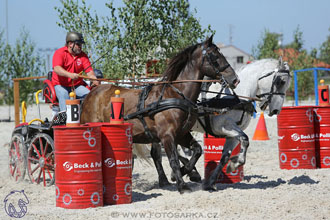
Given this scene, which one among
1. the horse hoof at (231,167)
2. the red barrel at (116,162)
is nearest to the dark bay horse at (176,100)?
the horse hoof at (231,167)

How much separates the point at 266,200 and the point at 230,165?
120cm

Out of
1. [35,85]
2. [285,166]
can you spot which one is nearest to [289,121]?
[285,166]

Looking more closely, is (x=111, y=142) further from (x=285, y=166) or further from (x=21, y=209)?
(x=285, y=166)

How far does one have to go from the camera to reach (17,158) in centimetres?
868

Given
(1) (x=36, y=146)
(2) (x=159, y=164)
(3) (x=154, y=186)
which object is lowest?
(3) (x=154, y=186)

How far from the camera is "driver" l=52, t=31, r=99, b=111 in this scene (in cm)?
782

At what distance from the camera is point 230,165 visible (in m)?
7.17

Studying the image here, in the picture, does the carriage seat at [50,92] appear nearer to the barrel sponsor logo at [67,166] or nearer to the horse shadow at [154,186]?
the horse shadow at [154,186]

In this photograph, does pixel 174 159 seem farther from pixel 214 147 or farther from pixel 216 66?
pixel 216 66

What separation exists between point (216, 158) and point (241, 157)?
731 mm

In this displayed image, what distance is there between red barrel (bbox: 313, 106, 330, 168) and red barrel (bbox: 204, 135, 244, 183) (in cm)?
227

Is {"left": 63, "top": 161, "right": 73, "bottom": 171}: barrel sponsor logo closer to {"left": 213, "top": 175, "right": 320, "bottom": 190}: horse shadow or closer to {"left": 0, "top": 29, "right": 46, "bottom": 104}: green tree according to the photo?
{"left": 213, "top": 175, "right": 320, "bottom": 190}: horse shadow

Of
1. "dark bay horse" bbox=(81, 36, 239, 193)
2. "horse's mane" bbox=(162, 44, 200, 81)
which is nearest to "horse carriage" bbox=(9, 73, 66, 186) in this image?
"dark bay horse" bbox=(81, 36, 239, 193)

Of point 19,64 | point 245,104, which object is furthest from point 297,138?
point 19,64
